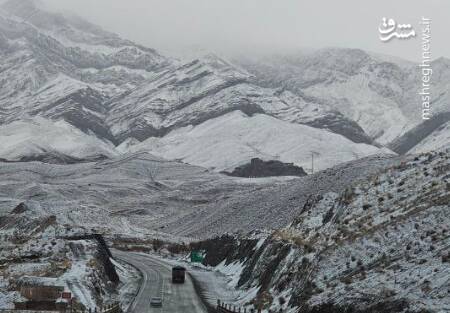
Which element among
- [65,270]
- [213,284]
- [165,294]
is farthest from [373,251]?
[213,284]

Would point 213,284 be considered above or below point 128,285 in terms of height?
below

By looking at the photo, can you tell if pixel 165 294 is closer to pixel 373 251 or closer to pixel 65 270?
pixel 65 270

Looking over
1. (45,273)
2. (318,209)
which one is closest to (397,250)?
(318,209)

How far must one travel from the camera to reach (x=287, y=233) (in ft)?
182

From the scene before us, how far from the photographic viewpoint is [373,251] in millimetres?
33719

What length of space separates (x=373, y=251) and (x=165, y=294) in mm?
29071

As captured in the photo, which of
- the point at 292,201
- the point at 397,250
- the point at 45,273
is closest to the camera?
the point at 397,250

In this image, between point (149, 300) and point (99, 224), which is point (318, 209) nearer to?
point (149, 300)

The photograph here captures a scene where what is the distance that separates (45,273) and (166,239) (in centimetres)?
9445

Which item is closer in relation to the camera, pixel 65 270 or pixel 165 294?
pixel 65 270

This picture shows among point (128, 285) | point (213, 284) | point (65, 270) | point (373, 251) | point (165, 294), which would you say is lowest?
point (213, 284)

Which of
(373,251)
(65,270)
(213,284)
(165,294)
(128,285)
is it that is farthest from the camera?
(213,284)

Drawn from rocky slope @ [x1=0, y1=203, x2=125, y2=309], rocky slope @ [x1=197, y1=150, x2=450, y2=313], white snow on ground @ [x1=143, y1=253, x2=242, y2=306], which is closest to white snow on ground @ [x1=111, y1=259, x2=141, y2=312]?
rocky slope @ [x1=0, y1=203, x2=125, y2=309]

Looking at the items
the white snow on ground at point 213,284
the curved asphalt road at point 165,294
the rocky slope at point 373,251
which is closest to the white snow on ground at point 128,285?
the curved asphalt road at point 165,294
